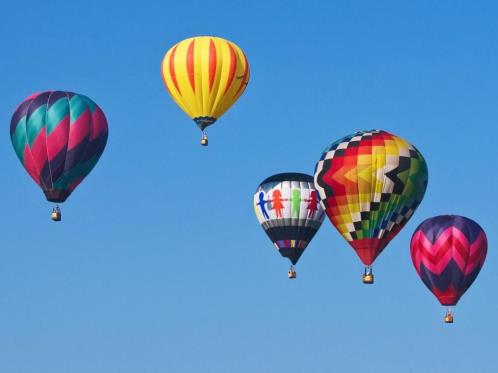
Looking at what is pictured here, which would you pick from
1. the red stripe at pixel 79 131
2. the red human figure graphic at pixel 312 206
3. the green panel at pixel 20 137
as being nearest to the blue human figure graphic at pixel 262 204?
the red human figure graphic at pixel 312 206

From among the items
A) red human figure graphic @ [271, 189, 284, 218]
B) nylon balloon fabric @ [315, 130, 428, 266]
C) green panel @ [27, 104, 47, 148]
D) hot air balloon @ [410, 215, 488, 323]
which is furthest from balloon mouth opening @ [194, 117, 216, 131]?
hot air balloon @ [410, 215, 488, 323]

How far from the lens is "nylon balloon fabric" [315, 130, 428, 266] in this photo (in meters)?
56.9

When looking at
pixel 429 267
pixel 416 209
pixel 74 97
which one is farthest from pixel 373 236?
pixel 74 97

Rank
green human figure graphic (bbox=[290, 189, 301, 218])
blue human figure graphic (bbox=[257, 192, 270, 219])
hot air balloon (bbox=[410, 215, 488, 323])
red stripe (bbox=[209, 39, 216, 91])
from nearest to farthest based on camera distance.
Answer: red stripe (bbox=[209, 39, 216, 91])
hot air balloon (bbox=[410, 215, 488, 323])
green human figure graphic (bbox=[290, 189, 301, 218])
blue human figure graphic (bbox=[257, 192, 270, 219])

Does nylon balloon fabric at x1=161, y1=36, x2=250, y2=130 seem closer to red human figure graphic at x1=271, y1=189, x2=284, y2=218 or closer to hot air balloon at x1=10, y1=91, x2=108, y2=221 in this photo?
hot air balloon at x1=10, y1=91, x2=108, y2=221

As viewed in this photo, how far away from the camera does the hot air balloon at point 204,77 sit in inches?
2400

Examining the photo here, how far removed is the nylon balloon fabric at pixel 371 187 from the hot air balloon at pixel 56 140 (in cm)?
810

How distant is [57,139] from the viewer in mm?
58281

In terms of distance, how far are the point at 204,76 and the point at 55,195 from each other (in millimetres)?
6811

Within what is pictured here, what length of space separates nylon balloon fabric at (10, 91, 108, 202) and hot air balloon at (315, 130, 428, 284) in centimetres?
811

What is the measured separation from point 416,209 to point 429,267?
5.86 meters

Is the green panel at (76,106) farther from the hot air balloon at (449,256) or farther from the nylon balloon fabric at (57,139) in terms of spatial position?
the hot air balloon at (449,256)

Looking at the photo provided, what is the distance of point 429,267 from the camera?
6344cm

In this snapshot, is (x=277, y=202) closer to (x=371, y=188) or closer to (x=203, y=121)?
(x=203, y=121)
